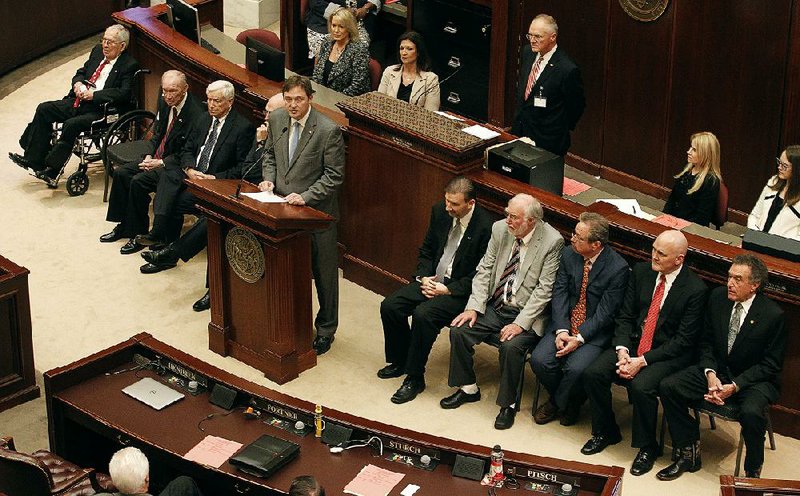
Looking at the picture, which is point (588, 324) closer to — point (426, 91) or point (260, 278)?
point (260, 278)

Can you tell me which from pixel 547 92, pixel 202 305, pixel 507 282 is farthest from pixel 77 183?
pixel 507 282

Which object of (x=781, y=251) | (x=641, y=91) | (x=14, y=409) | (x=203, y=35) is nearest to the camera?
(x=781, y=251)

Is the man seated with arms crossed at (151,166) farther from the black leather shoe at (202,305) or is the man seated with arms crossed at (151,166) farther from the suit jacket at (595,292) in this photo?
the suit jacket at (595,292)

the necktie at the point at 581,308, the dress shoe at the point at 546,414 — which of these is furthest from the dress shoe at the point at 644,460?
the necktie at the point at 581,308

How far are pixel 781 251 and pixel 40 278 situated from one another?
4.69m

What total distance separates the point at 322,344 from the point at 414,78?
2.17 metres

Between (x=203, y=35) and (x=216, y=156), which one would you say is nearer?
(x=216, y=156)

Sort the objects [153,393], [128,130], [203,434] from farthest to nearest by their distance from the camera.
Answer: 1. [128,130]
2. [153,393]
3. [203,434]

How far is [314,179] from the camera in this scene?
8.22 meters

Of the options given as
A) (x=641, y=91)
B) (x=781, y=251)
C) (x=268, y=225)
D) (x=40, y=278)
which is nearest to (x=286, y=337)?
(x=268, y=225)

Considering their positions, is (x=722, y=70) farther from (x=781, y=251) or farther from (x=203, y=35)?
(x=203, y=35)

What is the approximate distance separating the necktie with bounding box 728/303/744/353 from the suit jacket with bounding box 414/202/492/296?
1.47 meters

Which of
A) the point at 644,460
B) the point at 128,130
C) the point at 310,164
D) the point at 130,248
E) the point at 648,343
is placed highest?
the point at 310,164

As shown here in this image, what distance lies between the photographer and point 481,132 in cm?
841
